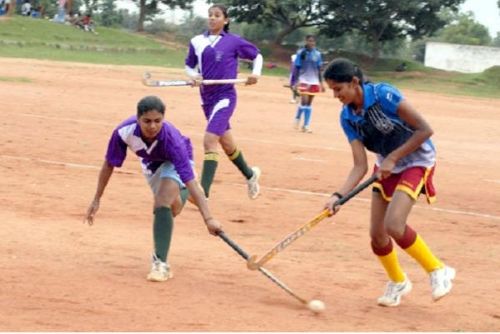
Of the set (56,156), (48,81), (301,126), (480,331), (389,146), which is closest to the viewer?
(480,331)

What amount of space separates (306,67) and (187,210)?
12.3 meters

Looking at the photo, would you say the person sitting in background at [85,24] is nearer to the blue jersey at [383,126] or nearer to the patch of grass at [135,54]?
the patch of grass at [135,54]

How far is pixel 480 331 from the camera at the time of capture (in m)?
7.14

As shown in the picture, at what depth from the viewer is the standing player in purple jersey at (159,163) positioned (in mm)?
7684

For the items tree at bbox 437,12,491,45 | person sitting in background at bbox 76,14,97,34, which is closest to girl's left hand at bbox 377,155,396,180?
person sitting in background at bbox 76,14,97,34

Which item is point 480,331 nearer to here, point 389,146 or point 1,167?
point 389,146

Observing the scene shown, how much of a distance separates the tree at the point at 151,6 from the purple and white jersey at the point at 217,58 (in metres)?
49.3

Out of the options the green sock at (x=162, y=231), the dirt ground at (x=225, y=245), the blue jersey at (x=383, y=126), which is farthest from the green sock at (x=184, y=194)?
the blue jersey at (x=383, y=126)

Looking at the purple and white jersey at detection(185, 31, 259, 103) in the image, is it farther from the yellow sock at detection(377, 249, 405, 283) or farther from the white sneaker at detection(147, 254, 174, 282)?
the yellow sock at detection(377, 249, 405, 283)

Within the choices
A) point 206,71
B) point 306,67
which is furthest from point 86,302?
point 306,67

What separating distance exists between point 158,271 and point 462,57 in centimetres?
5574

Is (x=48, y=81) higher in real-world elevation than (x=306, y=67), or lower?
lower

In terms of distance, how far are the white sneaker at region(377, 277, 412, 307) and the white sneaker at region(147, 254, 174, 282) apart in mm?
1627

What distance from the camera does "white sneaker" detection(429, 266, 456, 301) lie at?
7577mm
